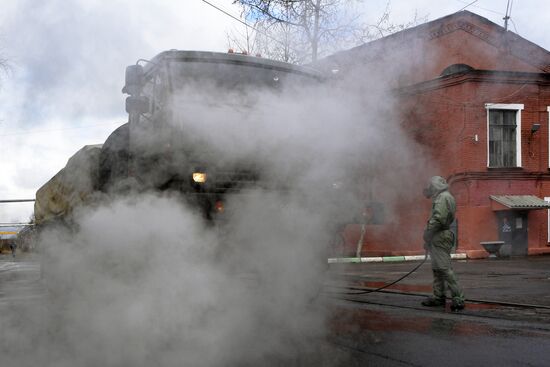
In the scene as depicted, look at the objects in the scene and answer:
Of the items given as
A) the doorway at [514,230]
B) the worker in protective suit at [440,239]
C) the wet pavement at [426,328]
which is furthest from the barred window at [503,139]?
the worker in protective suit at [440,239]

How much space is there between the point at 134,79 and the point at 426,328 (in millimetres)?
3669

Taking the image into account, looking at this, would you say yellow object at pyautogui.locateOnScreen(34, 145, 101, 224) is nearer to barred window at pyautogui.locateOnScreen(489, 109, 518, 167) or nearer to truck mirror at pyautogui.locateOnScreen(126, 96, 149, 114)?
truck mirror at pyautogui.locateOnScreen(126, 96, 149, 114)

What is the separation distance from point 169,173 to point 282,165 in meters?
1.10

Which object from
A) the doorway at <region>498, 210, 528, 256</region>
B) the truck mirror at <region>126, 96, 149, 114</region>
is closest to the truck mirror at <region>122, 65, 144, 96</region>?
the truck mirror at <region>126, 96, 149, 114</region>

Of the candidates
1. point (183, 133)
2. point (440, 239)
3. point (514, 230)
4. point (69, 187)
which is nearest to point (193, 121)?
point (183, 133)

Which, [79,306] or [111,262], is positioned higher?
[111,262]

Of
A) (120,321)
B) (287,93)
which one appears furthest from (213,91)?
(120,321)

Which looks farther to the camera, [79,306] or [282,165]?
[282,165]

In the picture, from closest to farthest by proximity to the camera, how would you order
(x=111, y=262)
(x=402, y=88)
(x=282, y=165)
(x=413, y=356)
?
(x=413, y=356) < (x=111, y=262) < (x=282, y=165) < (x=402, y=88)

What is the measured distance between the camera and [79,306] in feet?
16.3

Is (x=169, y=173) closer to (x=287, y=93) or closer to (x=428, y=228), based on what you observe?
(x=287, y=93)

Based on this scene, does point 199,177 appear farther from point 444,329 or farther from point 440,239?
point 440,239

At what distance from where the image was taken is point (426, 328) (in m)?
5.42

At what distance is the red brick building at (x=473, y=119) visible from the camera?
7652 mm
